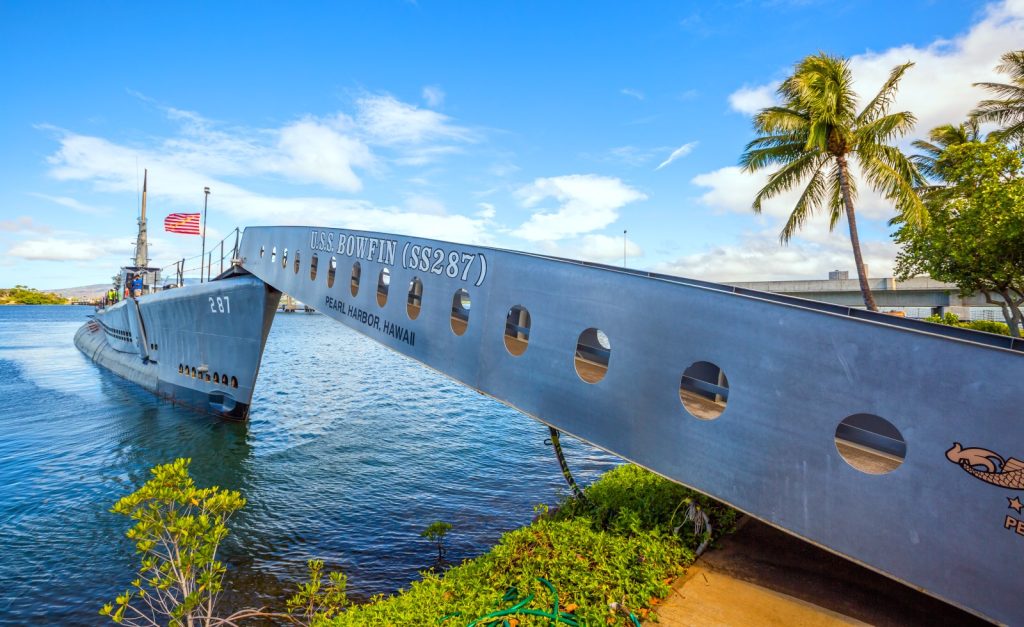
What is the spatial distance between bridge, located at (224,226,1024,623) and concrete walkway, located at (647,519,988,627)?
1.23 metres

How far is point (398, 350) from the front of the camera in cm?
995

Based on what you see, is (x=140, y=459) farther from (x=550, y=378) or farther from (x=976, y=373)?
(x=976, y=373)

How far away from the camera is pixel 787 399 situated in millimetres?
5547

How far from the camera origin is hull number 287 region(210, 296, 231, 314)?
22.3 m

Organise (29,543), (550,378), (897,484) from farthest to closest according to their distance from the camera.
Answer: (29,543) → (550,378) → (897,484)

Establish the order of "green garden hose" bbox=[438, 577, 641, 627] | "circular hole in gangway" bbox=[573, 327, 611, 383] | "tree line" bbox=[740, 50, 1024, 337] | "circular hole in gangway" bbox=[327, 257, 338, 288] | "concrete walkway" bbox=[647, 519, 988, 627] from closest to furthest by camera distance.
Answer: "green garden hose" bbox=[438, 577, 641, 627] < "concrete walkway" bbox=[647, 519, 988, 627] < "circular hole in gangway" bbox=[573, 327, 611, 383] < "circular hole in gangway" bbox=[327, 257, 338, 288] < "tree line" bbox=[740, 50, 1024, 337]

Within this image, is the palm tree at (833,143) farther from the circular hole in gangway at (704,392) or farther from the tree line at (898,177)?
the circular hole in gangway at (704,392)

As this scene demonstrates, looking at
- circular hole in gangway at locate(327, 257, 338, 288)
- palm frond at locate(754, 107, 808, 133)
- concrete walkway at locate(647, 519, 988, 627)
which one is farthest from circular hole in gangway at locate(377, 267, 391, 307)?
palm frond at locate(754, 107, 808, 133)

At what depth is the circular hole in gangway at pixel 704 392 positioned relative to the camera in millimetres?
6316

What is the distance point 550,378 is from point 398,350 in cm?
375

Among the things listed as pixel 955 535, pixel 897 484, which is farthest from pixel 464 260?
pixel 955 535

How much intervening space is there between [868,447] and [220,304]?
23977 mm

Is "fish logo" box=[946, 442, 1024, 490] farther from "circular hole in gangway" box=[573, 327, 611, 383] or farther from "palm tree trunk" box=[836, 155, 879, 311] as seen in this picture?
"palm tree trunk" box=[836, 155, 879, 311]

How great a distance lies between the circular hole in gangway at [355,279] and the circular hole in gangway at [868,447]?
30.5 feet
